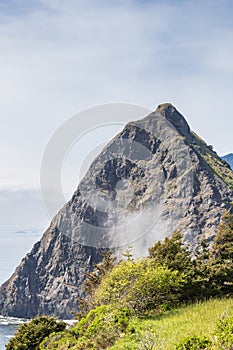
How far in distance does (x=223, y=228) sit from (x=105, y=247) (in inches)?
4539

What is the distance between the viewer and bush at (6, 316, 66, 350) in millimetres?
20625

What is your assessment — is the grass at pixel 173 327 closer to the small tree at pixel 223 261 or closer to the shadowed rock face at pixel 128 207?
the small tree at pixel 223 261

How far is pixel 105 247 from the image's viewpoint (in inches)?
5281

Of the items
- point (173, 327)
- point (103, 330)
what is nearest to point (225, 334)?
point (173, 327)

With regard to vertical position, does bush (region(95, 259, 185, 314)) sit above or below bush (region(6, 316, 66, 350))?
above

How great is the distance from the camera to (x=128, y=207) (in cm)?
13812

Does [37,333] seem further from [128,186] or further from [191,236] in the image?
[128,186]

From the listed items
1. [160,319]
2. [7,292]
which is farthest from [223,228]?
[7,292]

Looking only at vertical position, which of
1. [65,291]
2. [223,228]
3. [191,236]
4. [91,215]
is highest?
[91,215]

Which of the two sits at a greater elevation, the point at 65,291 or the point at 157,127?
the point at 157,127

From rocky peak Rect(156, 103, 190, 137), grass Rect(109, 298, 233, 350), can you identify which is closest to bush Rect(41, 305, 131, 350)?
grass Rect(109, 298, 233, 350)

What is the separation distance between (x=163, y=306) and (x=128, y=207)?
12379 cm

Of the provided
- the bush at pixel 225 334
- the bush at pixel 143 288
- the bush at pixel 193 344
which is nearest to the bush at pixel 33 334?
the bush at pixel 143 288

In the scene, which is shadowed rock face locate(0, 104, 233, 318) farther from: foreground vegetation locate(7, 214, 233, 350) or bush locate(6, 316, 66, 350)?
foreground vegetation locate(7, 214, 233, 350)
